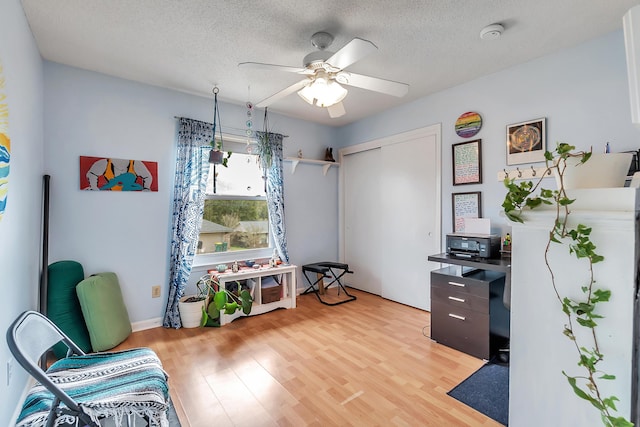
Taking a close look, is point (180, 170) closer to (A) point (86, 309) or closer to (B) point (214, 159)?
(B) point (214, 159)

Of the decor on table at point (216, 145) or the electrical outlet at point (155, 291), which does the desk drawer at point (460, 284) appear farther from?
the electrical outlet at point (155, 291)

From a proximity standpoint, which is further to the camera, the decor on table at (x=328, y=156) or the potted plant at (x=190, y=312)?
the decor on table at (x=328, y=156)

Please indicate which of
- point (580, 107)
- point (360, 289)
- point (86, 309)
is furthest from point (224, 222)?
point (580, 107)

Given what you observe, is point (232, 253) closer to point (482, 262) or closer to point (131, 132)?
point (131, 132)

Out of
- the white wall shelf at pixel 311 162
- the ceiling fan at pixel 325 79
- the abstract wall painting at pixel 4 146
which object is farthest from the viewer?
the white wall shelf at pixel 311 162

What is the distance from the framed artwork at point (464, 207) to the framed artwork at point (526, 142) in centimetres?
45

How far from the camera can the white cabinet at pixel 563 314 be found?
75 cm

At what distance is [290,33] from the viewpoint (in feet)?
7.07

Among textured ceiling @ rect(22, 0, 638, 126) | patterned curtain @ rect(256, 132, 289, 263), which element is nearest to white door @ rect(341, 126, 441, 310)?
textured ceiling @ rect(22, 0, 638, 126)

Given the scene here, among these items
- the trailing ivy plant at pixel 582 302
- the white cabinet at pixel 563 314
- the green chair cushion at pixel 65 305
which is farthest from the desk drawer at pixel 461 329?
the green chair cushion at pixel 65 305

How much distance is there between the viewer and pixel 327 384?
2.07 metres

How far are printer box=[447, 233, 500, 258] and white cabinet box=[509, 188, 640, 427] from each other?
1.78 meters

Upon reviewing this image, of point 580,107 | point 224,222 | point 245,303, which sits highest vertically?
point 580,107

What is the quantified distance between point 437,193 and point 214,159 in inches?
97.5
